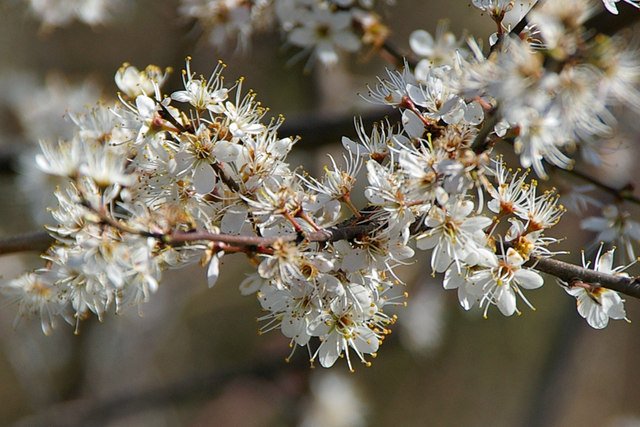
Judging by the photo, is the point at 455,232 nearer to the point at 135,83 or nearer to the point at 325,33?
the point at 135,83

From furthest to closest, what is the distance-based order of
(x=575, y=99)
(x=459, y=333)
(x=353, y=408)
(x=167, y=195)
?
(x=459, y=333), (x=353, y=408), (x=167, y=195), (x=575, y=99)

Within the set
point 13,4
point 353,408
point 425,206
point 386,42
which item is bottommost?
point 353,408

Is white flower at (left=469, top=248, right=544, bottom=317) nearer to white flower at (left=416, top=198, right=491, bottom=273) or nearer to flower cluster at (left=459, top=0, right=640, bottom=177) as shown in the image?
white flower at (left=416, top=198, right=491, bottom=273)

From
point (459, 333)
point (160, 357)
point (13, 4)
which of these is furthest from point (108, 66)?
point (459, 333)

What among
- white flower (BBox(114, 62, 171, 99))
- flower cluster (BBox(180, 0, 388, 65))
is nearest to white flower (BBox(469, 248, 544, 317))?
white flower (BBox(114, 62, 171, 99))

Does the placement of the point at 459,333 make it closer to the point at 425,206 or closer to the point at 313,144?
the point at 313,144

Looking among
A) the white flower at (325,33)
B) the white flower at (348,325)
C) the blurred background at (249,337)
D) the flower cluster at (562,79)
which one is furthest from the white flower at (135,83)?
the white flower at (325,33)
